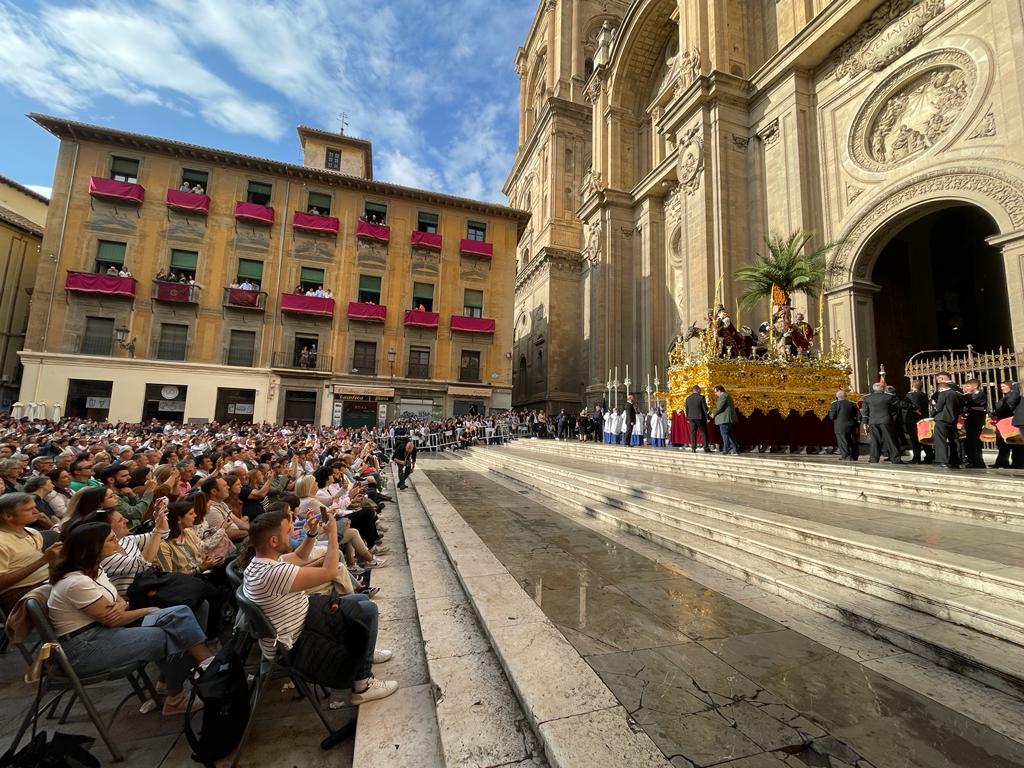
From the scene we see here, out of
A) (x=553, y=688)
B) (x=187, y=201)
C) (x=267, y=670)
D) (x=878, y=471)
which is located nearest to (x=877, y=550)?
(x=553, y=688)

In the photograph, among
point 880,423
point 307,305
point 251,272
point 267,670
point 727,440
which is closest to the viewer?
point 267,670

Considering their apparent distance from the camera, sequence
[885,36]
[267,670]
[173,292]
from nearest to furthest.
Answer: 1. [267,670]
2. [885,36]
3. [173,292]

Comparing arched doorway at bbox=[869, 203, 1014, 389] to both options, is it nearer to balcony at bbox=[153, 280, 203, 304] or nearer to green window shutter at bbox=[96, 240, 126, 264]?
balcony at bbox=[153, 280, 203, 304]

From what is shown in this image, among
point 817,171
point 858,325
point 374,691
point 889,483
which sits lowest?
point 374,691

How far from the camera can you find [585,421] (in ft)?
65.7

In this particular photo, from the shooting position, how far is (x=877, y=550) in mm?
3520

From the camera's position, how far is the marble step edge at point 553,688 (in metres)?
1.89

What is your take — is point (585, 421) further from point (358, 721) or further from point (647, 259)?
point (358, 721)

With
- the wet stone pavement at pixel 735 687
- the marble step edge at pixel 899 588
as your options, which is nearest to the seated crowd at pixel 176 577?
the wet stone pavement at pixel 735 687

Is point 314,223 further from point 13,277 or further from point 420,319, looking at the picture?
point 13,277

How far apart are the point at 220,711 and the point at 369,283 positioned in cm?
2536

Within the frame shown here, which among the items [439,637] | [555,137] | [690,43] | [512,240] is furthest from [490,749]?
[555,137]

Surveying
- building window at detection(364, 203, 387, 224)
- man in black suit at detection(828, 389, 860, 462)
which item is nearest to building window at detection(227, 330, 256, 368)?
building window at detection(364, 203, 387, 224)

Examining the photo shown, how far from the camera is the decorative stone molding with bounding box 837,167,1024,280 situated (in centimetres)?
995
